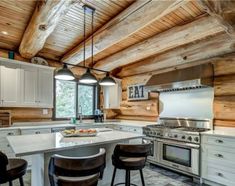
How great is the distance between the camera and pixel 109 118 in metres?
6.16

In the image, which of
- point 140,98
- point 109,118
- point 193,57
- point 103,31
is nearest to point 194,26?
point 193,57

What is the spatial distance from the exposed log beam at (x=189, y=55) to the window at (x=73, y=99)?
1669mm

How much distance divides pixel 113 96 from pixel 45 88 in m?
2.11

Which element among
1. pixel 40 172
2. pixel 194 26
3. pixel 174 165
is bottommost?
pixel 174 165

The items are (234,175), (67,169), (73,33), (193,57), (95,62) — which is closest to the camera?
(67,169)

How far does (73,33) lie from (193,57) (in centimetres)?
260

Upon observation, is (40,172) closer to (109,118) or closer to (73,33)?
(73,33)

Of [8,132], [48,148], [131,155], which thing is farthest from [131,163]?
[8,132]

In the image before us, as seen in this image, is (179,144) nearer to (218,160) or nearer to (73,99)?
(218,160)

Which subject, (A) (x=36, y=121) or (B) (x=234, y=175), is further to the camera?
Result: (A) (x=36, y=121)

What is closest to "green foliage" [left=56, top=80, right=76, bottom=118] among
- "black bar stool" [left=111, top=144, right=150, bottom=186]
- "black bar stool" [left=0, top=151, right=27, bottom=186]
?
"black bar stool" [left=0, top=151, right=27, bottom=186]

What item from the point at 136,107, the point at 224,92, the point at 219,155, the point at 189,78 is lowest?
the point at 219,155

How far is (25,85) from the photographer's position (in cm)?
421

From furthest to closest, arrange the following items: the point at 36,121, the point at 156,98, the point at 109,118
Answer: the point at 109,118 → the point at 156,98 → the point at 36,121
